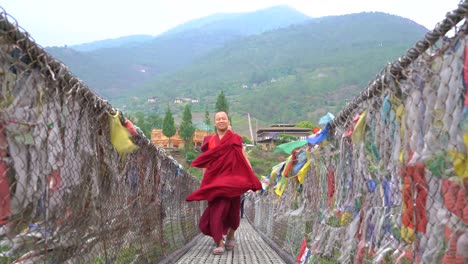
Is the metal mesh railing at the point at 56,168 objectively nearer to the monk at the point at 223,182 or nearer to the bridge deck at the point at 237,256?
the bridge deck at the point at 237,256

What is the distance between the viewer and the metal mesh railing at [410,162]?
5.08ft

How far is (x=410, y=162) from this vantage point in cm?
174

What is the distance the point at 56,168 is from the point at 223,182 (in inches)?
142

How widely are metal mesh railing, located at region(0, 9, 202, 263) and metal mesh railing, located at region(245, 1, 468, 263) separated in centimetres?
124

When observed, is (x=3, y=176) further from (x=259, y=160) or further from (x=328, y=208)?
(x=259, y=160)

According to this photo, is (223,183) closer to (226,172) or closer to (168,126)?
(226,172)

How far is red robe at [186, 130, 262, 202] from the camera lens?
560 cm

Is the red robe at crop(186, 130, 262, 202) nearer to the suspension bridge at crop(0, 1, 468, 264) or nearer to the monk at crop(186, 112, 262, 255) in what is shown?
the monk at crop(186, 112, 262, 255)

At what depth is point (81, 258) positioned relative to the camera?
8.36 ft

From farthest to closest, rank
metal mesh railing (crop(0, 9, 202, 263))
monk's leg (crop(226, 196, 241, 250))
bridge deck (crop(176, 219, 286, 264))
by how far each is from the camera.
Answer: monk's leg (crop(226, 196, 241, 250)), bridge deck (crop(176, 219, 286, 264)), metal mesh railing (crop(0, 9, 202, 263))

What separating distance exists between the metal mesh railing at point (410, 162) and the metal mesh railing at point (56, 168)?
1237 mm

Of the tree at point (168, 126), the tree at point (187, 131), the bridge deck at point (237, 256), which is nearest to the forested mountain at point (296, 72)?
the tree at point (168, 126)

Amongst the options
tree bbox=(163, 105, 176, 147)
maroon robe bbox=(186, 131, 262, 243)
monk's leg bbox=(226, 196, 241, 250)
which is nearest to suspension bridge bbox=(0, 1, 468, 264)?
maroon robe bbox=(186, 131, 262, 243)

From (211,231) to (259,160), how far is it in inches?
2210
